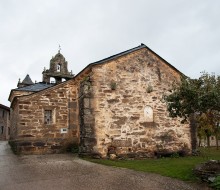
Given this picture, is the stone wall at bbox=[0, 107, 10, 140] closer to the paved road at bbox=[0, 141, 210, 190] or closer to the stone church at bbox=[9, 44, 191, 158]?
the stone church at bbox=[9, 44, 191, 158]

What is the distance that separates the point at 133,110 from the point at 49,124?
4858 millimetres

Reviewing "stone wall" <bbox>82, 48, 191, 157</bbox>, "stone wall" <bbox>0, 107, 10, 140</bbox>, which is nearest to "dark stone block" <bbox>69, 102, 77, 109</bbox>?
"stone wall" <bbox>82, 48, 191, 157</bbox>

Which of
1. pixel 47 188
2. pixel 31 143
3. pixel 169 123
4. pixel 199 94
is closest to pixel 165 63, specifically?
pixel 169 123

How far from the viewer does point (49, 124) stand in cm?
1345

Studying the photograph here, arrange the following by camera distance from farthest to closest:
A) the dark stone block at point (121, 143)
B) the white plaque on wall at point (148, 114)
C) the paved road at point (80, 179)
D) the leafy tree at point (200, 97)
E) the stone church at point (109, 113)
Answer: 1. the white plaque on wall at point (148, 114)
2. the dark stone block at point (121, 143)
3. the stone church at point (109, 113)
4. the leafy tree at point (200, 97)
5. the paved road at point (80, 179)

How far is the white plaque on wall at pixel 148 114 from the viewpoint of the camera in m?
13.3

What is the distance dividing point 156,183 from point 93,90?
6.60m

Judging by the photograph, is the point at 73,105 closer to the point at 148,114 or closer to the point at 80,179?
the point at 148,114

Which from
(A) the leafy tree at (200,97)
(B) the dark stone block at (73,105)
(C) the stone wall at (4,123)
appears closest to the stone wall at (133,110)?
(B) the dark stone block at (73,105)

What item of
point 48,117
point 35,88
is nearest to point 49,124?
point 48,117

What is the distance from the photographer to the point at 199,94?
7.76 m

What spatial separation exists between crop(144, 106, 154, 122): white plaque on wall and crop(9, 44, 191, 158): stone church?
6cm

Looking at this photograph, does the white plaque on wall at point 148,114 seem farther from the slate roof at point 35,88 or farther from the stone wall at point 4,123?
the stone wall at point 4,123

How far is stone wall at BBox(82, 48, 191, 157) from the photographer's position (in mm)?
12031
